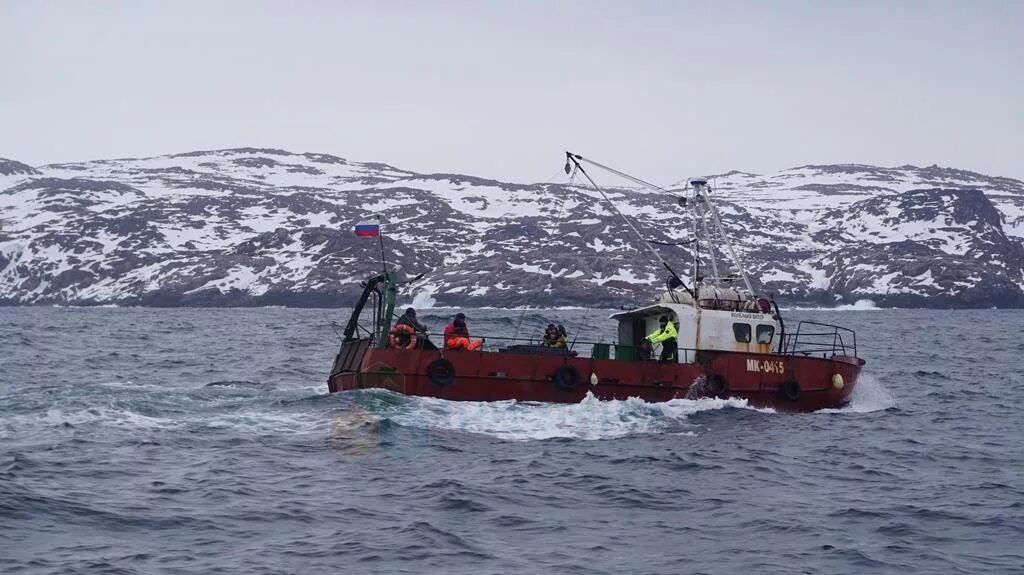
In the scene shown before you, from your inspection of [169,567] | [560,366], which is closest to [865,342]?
[560,366]

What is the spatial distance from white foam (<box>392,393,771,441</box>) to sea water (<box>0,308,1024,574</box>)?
4.3 inches

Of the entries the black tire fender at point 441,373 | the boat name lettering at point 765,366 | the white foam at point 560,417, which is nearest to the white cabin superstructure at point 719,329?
the boat name lettering at point 765,366

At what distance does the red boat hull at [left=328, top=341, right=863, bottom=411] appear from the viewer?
31516 millimetres

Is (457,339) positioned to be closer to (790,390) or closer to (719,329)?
(719,329)

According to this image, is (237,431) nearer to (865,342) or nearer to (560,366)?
(560,366)

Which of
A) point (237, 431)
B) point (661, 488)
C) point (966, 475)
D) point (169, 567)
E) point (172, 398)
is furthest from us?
point (172, 398)

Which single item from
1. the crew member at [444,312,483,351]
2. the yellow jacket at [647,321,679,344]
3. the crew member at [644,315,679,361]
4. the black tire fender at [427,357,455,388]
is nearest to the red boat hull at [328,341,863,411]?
the black tire fender at [427,357,455,388]

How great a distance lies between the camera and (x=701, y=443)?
2677 cm

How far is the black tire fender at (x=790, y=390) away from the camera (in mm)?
33438

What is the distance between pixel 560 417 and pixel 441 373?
3924 mm

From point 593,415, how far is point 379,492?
11.0 m

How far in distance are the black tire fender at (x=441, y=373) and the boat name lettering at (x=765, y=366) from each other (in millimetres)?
8773

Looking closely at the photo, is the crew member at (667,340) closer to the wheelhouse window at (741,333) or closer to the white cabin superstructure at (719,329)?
the white cabin superstructure at (719,329)

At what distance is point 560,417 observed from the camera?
2950 centimetres
